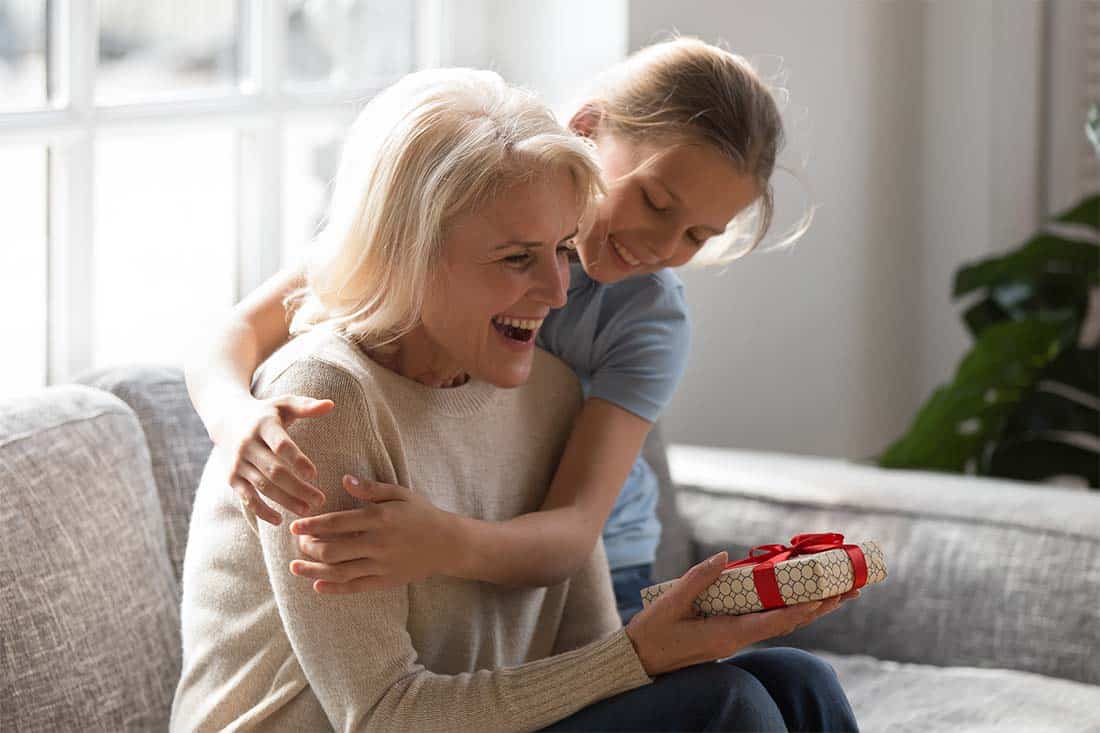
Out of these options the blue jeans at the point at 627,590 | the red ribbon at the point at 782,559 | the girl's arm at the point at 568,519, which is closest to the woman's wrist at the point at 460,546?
the girl's arm at the point at 568,519

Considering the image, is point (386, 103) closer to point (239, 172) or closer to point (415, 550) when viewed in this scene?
point (415, 550)

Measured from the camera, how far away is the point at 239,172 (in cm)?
238

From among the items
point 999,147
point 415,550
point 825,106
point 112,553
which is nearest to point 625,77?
point 415,550

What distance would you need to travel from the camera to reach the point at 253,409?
50.7 inches

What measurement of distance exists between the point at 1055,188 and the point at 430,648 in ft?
7.65

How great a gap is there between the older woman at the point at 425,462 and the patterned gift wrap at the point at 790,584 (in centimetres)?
2

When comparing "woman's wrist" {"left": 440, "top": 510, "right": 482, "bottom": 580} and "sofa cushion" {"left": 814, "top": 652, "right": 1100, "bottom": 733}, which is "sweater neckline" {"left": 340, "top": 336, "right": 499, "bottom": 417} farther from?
"sofa cushion" {"left": 814, "top": 652, "right": 1100, "bottom": 733}

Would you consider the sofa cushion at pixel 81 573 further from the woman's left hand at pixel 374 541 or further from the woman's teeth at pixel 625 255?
the woman's teeth at pixel 625 255

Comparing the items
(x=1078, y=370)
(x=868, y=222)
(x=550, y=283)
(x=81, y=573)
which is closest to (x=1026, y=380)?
(x=1078, y=370)

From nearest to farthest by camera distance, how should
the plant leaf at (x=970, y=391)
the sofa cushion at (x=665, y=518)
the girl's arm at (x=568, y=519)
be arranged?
the girl's arm at (x=568, y=519), the sofa cushion at (x=665, y=518), the plant leaf at (x=970, y=391)

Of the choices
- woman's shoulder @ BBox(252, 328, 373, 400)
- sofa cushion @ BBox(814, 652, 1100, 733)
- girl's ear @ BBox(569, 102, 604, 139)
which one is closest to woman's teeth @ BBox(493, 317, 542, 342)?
woman's shoulder @ BBox(252, 328, 373, 400)

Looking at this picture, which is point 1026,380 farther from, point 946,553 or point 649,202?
point 649,202

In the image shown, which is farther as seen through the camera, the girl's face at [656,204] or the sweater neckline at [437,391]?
the girl's face at [656,204]

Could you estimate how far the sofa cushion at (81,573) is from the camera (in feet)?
4.85
